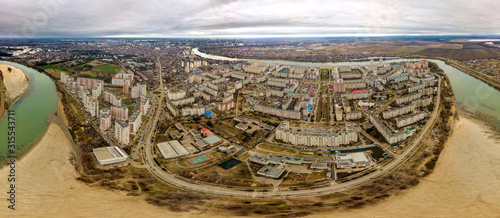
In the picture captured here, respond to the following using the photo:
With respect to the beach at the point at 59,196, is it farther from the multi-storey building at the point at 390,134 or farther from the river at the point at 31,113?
the multi-storey building at the point at 390,134

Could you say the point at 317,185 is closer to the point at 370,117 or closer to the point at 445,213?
the point at 445,213

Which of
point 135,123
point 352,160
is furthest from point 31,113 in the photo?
point 352,160

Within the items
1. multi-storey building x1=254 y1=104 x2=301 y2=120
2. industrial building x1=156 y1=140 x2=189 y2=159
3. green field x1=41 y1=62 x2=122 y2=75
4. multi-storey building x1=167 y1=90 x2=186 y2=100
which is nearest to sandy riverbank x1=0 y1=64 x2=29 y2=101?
green field x1=41 y1=62 x2=122 y2=75

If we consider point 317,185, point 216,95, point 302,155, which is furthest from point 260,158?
point 216,95

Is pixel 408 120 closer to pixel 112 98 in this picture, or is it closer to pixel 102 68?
Result: pixel 112 98

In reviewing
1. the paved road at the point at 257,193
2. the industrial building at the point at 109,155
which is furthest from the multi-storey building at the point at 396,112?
the industrial building at the point at 109,155

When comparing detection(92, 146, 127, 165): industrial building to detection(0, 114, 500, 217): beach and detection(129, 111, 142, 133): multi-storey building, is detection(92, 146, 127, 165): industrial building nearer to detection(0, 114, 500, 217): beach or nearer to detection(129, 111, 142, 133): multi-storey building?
detection(0, 114, 500, 217): beach
